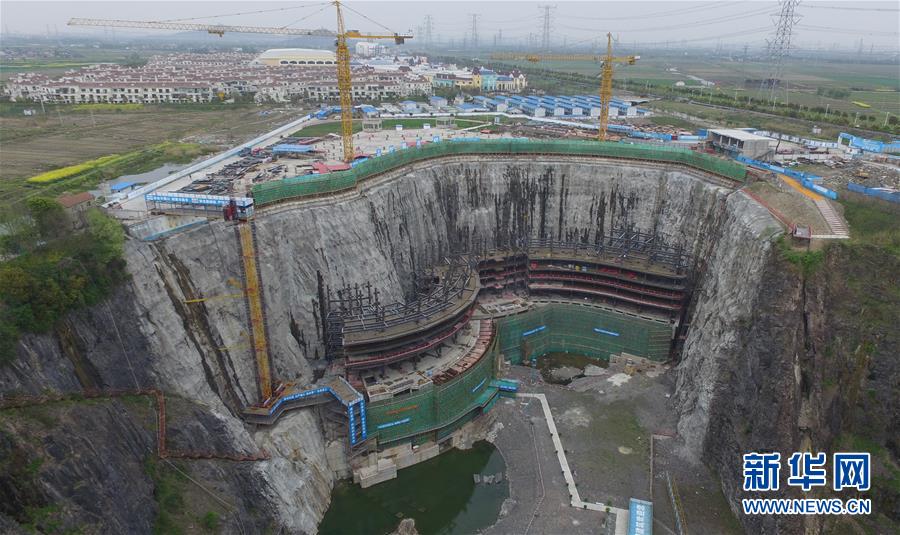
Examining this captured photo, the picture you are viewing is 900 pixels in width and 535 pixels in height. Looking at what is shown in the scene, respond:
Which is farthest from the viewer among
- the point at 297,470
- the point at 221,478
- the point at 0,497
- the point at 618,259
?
the point at 618,259

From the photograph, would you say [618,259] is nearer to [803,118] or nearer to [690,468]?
[690,468]

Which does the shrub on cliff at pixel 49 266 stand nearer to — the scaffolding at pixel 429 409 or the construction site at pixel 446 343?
the construction site at pixel 446 343

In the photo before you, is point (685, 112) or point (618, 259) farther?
point (685, 112)

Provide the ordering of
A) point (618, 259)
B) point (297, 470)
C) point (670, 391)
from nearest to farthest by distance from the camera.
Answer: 1. point (297, 470)
2. point (670, 391)
3. point (618, 259)

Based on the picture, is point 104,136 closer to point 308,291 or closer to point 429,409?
point 308,291

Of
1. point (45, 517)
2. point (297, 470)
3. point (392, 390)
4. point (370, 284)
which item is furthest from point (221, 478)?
point (370, 284)

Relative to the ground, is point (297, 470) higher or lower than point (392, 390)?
lower

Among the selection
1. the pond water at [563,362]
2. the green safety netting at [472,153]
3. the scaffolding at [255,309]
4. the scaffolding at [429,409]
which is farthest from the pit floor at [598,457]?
the green safety netting at [472,153]

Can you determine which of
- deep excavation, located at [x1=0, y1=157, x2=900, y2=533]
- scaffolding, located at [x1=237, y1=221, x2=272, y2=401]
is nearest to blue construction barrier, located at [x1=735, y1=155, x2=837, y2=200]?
deep excavation, located at [x1=0, y1=157, x2=900, y2=533]
